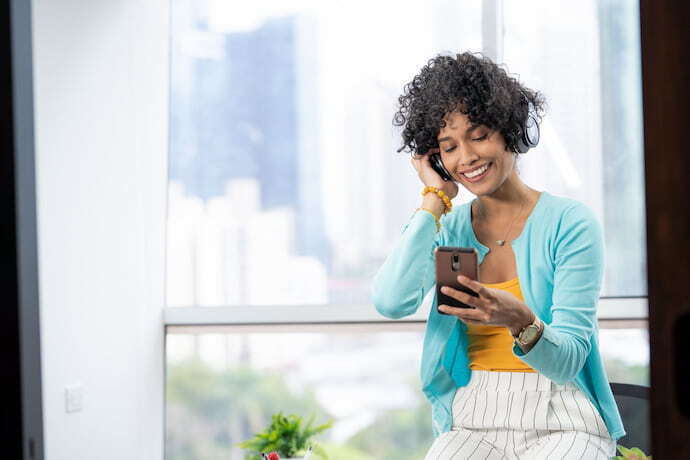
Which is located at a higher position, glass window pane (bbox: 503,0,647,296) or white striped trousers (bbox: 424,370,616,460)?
glass window pane (bbox: 503,0,647,296)

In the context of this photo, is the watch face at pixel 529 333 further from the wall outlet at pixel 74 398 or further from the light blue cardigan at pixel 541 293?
the wall outlet at pixel 74 398

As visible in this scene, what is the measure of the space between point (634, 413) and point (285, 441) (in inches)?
45.3

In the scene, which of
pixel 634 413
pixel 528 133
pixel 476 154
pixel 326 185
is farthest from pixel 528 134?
pixel 326 185

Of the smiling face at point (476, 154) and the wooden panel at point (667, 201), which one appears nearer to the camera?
the wooden panel at point (667, 201)

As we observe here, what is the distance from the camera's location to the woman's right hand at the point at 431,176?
165 cm

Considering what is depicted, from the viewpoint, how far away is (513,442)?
147cm

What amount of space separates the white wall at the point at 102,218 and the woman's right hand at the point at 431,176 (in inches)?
49.4

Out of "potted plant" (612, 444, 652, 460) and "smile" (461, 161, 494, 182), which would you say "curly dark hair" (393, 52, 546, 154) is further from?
"potted plant" (612, 444, 652, 460)

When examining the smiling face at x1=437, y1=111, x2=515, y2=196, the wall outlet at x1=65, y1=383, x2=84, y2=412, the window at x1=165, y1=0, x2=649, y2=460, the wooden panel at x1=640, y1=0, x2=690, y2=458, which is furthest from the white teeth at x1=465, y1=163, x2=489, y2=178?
the wall outlet at x1=65, y1=383, x2=84, y2=412

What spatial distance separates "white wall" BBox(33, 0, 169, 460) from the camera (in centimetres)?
232

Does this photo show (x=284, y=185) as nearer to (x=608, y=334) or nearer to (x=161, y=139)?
(x=161, y=139)

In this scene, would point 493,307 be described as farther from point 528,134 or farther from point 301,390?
point 301,390

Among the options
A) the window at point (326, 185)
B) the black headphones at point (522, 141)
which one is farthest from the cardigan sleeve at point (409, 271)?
the window at point (326, 185)

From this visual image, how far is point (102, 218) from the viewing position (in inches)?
100.0
